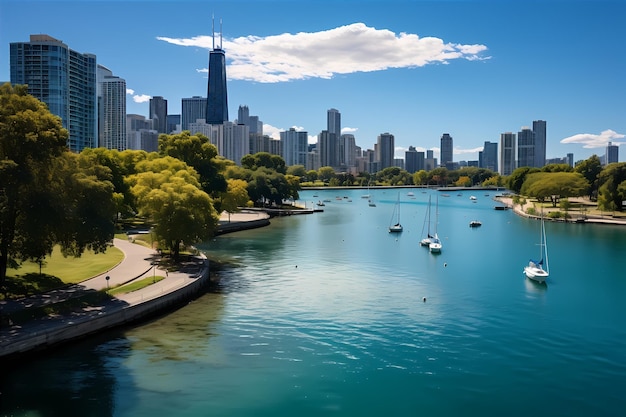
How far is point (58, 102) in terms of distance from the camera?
155m

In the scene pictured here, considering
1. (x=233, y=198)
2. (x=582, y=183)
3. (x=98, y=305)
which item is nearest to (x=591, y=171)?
(x=582, y=183)

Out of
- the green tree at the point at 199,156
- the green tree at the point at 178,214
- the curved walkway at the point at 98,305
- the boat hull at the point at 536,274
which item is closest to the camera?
the curved walkway at the point at 98,305

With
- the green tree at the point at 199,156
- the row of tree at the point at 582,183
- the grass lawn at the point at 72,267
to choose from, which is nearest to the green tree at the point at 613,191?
the row of tree at the point at 582,183

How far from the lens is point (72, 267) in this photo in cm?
4778

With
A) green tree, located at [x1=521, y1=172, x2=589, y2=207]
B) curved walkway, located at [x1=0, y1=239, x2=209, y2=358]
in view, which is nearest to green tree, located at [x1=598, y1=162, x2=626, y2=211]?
green tree, located at [x1=521, y1=172, x2=589, y2=207]

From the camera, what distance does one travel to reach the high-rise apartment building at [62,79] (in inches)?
5782

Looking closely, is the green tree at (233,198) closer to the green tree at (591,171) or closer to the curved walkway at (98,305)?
the curved walkway at (98,305)

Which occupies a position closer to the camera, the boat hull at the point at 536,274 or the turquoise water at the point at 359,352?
the turquoise water at the point at 359,352

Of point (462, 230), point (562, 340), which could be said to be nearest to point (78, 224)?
point (562, 340)

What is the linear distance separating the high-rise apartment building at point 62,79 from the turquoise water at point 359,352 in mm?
117029

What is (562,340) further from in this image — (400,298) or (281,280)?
(281,280)

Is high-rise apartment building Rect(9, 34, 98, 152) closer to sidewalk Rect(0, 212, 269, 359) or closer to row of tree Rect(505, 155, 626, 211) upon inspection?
sidewalk Rect(0, 212, 269, 359)

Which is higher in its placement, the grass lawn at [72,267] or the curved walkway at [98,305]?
the grass lawn at [72,267]

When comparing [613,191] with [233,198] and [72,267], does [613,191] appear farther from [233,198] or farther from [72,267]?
[72,267]
